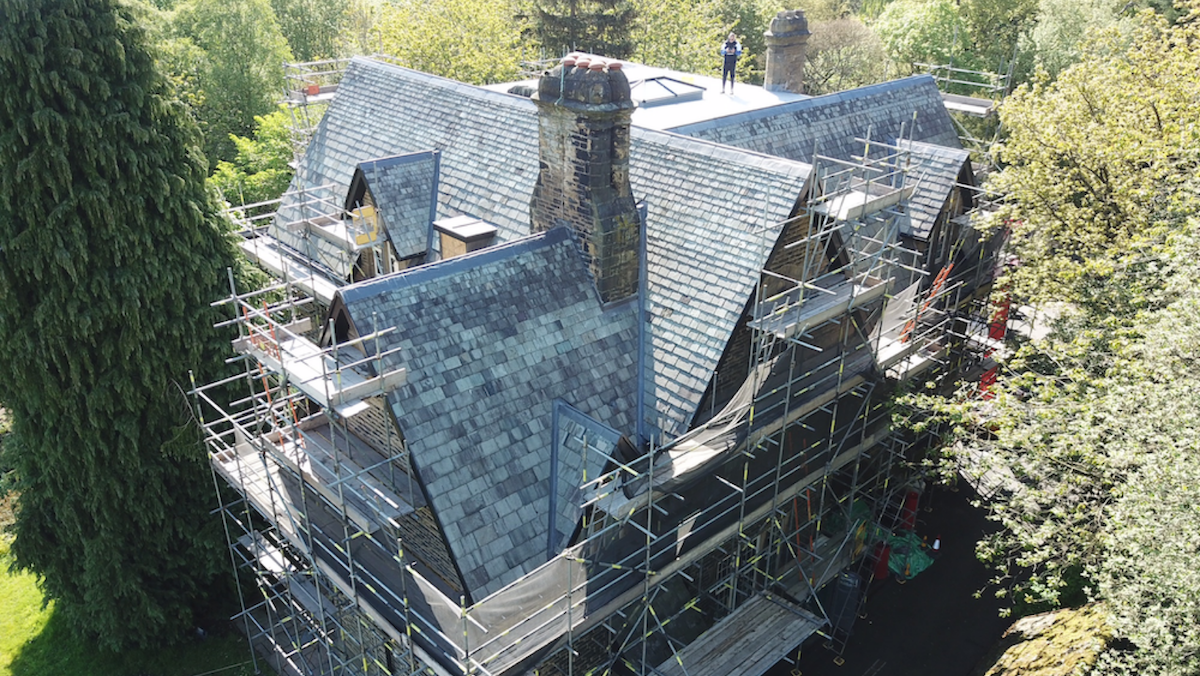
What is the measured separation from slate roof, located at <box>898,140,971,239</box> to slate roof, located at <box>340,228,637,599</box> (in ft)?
34.4

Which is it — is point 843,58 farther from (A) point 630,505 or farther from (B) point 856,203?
(A) point 630,505

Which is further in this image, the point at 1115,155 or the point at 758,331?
the point at 1115,155

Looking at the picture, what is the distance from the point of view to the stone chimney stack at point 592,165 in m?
15.4

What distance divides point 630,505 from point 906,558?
451 inches

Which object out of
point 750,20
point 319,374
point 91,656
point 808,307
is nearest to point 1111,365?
point 808,307

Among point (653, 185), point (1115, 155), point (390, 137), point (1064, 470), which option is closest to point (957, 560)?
point (1064, 470)

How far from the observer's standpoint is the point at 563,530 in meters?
14.1

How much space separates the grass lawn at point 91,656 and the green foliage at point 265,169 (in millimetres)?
18223

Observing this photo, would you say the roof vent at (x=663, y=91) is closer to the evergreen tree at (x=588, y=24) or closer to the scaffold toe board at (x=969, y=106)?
the scaffold toe board at (x=969, y=106)

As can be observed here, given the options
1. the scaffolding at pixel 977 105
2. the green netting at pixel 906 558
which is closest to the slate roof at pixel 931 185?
the scaffolding at pixel 977 105

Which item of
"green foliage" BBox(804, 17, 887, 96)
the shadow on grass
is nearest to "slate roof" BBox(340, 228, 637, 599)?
the shadow on grass

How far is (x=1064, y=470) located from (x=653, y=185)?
10396 mm

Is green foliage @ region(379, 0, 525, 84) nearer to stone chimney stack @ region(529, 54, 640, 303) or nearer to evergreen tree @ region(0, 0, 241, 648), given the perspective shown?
evergreen tree @ region(0, 0, 241, 648)

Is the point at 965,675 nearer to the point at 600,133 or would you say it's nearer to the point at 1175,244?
the point at 1175,244
